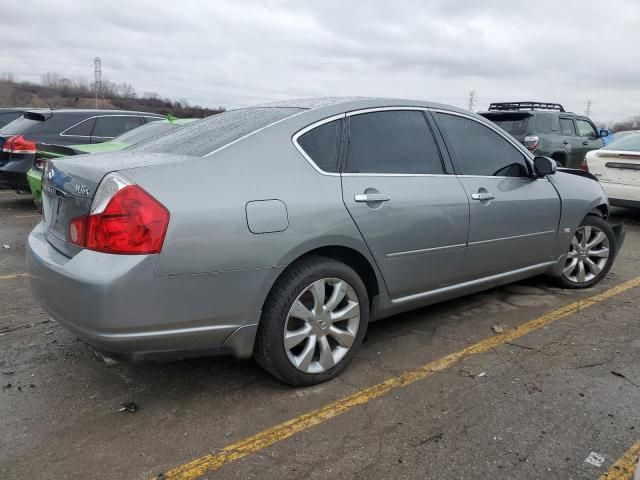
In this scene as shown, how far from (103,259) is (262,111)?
56.7 inches

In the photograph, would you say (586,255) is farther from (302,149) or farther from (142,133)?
(142,133)

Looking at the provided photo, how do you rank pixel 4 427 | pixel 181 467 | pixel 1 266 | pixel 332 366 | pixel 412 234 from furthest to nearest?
pixel 1 266 → pixel 412 234 → pixel 332 366 → pixel 4 427 → pixel 181 467

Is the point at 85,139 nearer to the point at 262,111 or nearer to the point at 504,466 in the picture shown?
the point at 262,111

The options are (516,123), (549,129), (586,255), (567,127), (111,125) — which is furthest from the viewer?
(567,127)

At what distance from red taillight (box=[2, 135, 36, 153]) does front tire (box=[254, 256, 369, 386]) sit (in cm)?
692

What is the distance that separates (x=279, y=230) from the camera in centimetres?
264

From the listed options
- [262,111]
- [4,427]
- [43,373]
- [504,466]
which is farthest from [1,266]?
[504,466]

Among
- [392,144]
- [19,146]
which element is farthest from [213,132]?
[19,146]

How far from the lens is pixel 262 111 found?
132 inches

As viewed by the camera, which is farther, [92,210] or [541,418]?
[541,418]

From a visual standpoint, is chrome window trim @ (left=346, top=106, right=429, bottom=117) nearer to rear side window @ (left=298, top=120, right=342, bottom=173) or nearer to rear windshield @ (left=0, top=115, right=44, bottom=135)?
rear side window @ (left=298, top=120, right=342, bottom=173)

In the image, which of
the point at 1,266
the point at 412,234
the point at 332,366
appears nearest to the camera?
the point at 332,366

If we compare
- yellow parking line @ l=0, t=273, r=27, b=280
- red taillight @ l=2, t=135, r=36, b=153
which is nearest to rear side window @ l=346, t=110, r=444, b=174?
yellow parking line @ l=0, t=273, r=27, b=280

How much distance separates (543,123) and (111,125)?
7.87 metres
